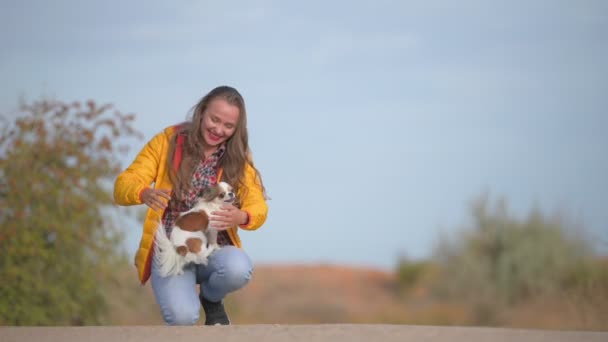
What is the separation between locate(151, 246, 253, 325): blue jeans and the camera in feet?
15.4

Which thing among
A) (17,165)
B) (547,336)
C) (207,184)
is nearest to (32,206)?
(17,165)

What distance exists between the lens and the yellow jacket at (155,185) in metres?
4.52

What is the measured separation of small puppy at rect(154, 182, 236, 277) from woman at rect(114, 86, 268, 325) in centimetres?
11

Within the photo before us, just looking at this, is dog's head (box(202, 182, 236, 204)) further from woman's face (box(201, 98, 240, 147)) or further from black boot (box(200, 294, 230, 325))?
black boot (box(200, 294, 230, 325))

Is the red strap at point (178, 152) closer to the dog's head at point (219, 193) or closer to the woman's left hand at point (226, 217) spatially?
the dog's head at point (219, 193)

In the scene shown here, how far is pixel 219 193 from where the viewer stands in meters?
4.41

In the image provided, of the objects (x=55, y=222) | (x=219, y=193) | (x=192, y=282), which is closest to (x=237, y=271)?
(x=192, y=282)

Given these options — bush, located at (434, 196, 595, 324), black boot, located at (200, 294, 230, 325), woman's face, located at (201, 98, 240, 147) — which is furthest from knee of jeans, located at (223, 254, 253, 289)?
bush, located at (434, 196, 595, 324)

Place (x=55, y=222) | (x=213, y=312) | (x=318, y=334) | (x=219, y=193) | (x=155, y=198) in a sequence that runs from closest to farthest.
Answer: (x=318, y=334)
(x=155, y=198)
(x=219, y=193)
(x=213, y=312)
(x=55, y=222)

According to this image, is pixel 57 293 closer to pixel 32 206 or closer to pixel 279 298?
pixel 32 206

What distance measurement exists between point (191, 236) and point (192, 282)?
50 centimetres

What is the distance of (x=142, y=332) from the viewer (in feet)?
14.5

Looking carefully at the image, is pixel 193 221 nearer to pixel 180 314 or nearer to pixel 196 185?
pixel 196 185

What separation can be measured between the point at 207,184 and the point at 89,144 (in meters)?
4.36
